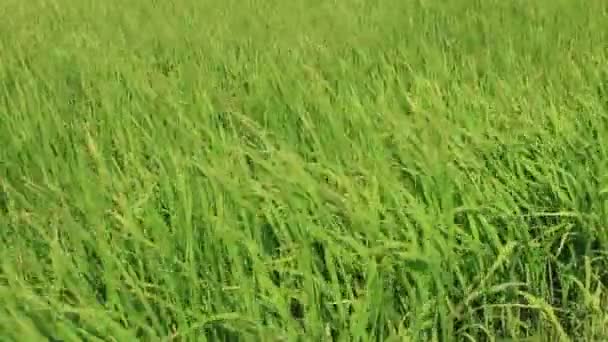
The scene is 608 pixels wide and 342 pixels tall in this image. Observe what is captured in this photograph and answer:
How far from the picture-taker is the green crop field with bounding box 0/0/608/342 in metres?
0.99

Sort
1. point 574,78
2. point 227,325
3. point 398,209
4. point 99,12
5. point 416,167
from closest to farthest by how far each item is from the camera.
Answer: point 227,325 < point 398,209 < point 416,167 < point 574,78 < point 99,12

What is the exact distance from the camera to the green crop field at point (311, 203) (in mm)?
986

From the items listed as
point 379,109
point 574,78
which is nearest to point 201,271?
point 379,109

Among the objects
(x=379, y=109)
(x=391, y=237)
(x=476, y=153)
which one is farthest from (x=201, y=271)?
(x=379, y=109)

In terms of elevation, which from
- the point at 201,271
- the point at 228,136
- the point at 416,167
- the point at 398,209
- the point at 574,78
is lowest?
the point at 201,271

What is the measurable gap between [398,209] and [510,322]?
0.94 ft

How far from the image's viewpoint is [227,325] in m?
0.91

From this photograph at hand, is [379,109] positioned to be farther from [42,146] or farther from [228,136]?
[42,146]

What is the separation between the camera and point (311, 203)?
1178mm

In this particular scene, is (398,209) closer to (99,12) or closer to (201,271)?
(201,271)

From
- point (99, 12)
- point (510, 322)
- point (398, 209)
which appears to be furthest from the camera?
point (99, 12)

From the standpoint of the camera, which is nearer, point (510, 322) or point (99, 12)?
point (510, 322)

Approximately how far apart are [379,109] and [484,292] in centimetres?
79

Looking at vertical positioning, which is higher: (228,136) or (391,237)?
(228,136)
